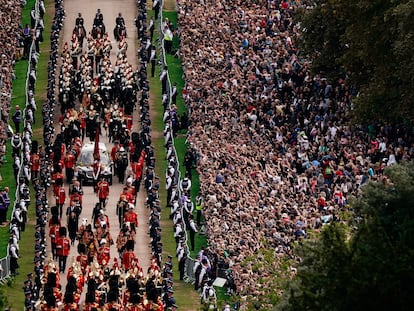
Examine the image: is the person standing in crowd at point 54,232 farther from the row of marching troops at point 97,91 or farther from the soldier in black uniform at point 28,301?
the row of marching troops at point 97,91

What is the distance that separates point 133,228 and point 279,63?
17.6m

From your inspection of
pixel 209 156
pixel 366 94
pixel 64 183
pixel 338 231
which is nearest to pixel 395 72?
pixel 366 94

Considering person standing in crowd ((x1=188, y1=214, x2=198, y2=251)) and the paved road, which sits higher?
the paved road

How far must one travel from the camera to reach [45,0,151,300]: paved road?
7226 cm

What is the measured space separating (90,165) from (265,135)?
7.55m

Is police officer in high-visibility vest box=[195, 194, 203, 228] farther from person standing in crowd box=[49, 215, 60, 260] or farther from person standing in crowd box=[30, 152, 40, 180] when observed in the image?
person standing in crowd box=[30, 152, 40, 180]

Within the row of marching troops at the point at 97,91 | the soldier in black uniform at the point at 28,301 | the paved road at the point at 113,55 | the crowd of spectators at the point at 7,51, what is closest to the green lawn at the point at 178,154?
the paved road at the point at 113,55

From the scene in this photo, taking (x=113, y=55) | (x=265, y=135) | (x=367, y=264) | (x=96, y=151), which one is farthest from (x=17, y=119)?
(x=367, y=264)

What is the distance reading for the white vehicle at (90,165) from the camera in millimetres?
78625

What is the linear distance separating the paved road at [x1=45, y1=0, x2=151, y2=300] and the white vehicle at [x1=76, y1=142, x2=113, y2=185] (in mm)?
444

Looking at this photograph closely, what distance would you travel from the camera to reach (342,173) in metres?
72.5

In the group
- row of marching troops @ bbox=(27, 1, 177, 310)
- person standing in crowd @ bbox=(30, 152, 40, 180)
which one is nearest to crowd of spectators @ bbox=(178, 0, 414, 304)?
row of marching troops @ bbox=(27, 1, 177, 310)

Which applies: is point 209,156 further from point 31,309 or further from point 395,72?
point 31,309

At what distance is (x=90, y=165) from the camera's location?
79.0 metres
